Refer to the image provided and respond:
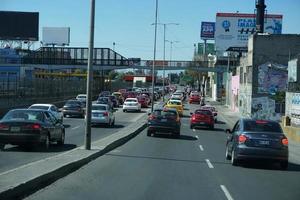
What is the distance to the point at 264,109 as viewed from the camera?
57.8 meters

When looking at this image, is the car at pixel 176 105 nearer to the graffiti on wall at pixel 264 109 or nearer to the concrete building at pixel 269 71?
the concrete building at pixel 269 71

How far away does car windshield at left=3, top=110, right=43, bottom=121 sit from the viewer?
878 inches

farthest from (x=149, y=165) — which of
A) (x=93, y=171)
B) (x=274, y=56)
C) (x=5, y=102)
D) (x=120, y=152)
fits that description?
(x=274, y=56)

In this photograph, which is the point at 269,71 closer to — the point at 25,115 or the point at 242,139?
the point at 25,115

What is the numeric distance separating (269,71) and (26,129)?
39.9 metres

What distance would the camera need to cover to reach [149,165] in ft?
60.4

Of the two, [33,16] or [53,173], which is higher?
[33,16]

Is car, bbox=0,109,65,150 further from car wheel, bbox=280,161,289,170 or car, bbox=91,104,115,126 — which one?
car, bbox=91,104,115,126

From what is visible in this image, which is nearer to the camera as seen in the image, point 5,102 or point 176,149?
point 176,149

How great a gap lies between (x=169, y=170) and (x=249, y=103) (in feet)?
143

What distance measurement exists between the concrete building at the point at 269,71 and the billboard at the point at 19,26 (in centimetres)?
4840

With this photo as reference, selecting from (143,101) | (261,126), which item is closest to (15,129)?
(261,126)

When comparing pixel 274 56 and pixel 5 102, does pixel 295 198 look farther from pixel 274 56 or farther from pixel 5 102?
pixel 274 56

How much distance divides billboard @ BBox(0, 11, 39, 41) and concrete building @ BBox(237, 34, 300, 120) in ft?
159
